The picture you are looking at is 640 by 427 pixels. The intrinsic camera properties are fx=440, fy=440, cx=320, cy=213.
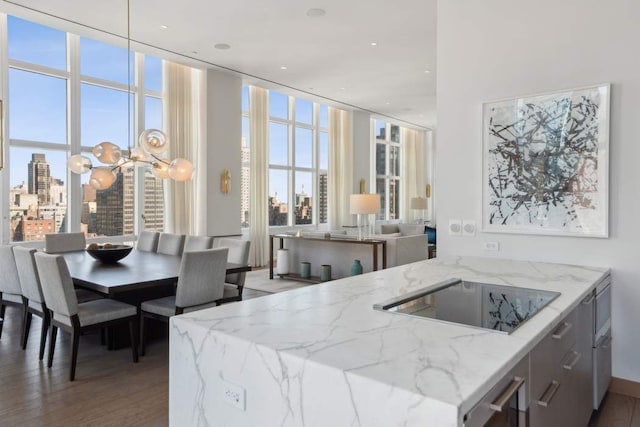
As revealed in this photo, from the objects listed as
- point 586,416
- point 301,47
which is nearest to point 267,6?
point 301,47

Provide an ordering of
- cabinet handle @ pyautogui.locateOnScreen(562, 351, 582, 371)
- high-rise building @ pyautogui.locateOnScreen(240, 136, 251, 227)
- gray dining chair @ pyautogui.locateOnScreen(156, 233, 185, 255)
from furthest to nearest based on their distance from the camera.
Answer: high-rise building @ pyautogui.locateOnScreen(240, 136, 251, 227)
gray dining chair @ pyautogui.locateOnScreen(156, 233, 185, 255)
cabinet handle @ pyautogui.locateOnScreen(562, 351, 582, 371)

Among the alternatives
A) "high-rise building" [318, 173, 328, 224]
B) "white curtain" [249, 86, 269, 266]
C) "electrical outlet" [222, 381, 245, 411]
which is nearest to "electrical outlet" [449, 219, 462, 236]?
"electrical outlet" [222, 381, 245, 411]

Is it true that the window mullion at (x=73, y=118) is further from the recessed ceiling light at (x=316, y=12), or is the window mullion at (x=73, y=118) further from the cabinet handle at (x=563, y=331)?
the cabinet handle at (x=563, y=331)

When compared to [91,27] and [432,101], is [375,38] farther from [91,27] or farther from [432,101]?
[432,101]

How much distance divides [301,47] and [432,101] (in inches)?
187

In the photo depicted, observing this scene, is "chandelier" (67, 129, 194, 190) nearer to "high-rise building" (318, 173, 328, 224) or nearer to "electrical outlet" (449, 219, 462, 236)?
"electrical outlet" (449, 219, 462, 236)

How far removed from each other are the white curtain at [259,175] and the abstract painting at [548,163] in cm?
615

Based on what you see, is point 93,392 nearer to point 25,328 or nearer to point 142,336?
point 142,336

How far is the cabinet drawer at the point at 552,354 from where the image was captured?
154 centimetres

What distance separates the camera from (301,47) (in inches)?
258

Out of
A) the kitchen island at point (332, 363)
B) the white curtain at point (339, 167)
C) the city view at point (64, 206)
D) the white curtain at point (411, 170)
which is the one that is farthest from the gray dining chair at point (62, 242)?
the white curtain at point (411, 170)

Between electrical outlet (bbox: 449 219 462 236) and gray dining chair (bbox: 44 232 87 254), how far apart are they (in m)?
4.40

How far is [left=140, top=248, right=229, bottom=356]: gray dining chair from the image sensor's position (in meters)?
3.58

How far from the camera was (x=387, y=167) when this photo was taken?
43.5ft
